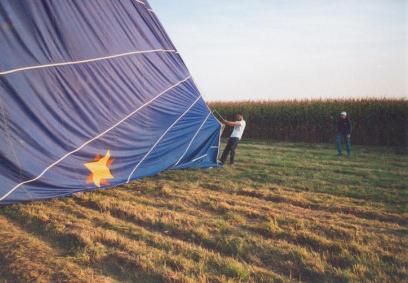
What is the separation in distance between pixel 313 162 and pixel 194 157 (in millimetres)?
3613

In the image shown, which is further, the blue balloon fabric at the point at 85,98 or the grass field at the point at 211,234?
the blue balloon fabric at the point at 85,98

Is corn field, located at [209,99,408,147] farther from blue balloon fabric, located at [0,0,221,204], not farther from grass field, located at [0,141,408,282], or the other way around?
blue balloon fabric, located at [0,0,221,204]

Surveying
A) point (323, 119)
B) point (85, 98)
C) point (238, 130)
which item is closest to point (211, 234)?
point (85, 98)

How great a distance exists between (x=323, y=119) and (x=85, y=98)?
1401 centimetres

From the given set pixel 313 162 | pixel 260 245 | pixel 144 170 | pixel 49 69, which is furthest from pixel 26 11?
pixel 313 162

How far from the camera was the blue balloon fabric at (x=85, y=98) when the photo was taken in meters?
4.40

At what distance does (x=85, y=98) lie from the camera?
5.15 metres

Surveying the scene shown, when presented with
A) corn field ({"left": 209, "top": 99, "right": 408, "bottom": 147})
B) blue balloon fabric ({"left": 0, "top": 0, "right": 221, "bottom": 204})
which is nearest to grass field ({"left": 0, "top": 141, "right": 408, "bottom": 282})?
blue balloon fabric ({"left": 0, "top": 0, "right": 221, "bottom": 204})

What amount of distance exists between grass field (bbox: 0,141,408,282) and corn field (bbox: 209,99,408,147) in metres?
10.1

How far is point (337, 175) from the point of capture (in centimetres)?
780

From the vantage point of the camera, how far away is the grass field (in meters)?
3.04

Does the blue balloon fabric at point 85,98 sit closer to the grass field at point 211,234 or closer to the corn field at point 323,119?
the grass field at point 211,234

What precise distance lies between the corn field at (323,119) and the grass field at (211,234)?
33.0 ft

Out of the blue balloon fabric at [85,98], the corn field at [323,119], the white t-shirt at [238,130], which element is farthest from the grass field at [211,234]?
the corn field at [323,119]
